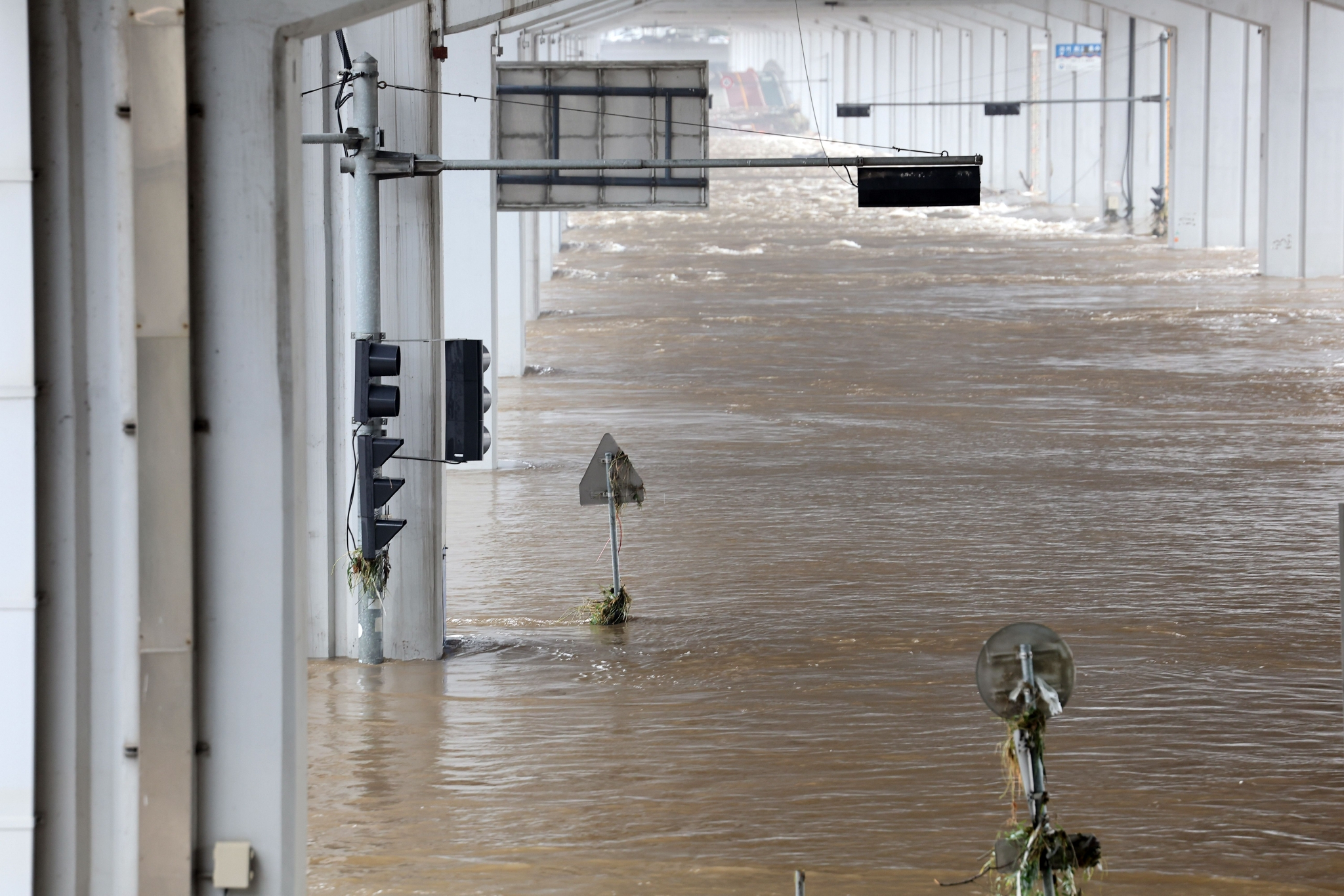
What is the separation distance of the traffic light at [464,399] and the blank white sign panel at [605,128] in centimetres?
499

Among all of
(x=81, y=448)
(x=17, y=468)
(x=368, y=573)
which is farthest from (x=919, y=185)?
(x=17, y=468)

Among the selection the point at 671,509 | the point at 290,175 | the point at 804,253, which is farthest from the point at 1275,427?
the point at 804,253

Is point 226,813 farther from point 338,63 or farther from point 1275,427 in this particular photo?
point 1275,427

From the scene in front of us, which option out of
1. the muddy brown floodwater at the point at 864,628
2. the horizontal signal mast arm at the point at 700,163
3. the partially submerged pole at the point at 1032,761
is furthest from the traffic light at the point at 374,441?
the partially submerged pole at the point at 1032,761

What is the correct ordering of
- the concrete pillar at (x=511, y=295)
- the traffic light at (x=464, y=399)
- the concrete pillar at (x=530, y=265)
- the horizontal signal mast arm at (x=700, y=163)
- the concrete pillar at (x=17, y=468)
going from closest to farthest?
1. the concrete pillar at (x=17, y=468)
2. the horizontal signal mast arm at (x=700, y=163)
3. the traffic light at (x=464, y=399)
4. the concrete pillar at (x=511, y=295)
5. the concrete pillar at (x=530, y=265)

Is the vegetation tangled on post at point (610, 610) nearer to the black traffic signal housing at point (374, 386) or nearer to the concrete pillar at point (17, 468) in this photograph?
the black traffic signal housing at point (374, 386)

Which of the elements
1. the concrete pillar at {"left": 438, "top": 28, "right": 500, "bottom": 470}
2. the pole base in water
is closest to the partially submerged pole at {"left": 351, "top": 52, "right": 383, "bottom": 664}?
the pole base in water

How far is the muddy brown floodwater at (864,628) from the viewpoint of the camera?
7.96m

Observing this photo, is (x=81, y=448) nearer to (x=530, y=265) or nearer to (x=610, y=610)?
(x=610, y=610)

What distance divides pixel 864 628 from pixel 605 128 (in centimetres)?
636

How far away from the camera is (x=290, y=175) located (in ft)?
17.7

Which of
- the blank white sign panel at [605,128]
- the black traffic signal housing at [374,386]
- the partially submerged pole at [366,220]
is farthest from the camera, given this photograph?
the blank white sign panel at [605,128]

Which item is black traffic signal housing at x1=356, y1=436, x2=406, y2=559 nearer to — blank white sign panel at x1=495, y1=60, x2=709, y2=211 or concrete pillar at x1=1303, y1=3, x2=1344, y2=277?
blank white sign panel at x1=495, y1=60, x2=709, y2=211

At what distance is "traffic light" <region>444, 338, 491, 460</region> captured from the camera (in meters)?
11.3
